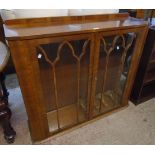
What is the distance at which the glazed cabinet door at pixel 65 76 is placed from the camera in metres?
0.92

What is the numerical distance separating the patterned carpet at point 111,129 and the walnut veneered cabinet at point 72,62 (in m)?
0.08

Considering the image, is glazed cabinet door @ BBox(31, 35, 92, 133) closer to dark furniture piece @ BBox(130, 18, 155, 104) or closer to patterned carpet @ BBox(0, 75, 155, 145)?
patterned carpet @ BBox(0, 75, 155, 145)

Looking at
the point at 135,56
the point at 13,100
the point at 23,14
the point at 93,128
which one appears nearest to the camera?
the point at 23,14

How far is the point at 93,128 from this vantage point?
1387mm

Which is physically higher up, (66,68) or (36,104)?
(66,68)

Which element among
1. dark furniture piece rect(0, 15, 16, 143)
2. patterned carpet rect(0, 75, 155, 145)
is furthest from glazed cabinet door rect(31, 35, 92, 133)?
dark furniture piece rect(0, 15, 16, 143)

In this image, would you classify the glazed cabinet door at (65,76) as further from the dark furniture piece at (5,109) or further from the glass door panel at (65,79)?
the dark furniture piece at (5,109)

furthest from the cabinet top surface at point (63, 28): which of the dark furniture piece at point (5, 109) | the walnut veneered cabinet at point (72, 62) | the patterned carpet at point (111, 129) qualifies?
the patterned carpet at point (111, 129)

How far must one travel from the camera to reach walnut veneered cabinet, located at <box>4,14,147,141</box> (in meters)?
0.86

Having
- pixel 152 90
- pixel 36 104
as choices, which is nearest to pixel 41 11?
pixel 36 104

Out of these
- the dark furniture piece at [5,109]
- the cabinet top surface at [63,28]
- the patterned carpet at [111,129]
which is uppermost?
the cabinet top surface at [63,28]

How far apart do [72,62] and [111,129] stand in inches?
27.7

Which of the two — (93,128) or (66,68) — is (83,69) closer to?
(66,68)
